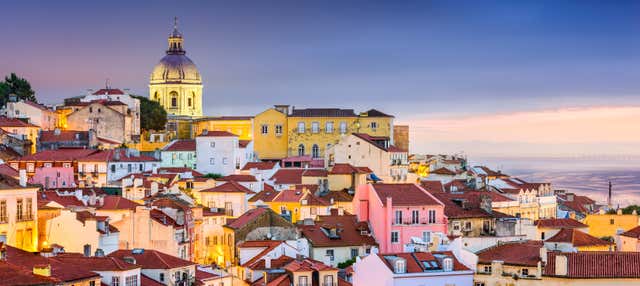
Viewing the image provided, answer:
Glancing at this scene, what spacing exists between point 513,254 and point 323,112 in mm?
61811

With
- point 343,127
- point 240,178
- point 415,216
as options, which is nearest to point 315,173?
point 240,178

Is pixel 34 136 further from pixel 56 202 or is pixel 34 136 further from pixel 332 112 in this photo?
pixel 56 202

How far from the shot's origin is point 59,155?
88.2 metres

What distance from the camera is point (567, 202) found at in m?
100

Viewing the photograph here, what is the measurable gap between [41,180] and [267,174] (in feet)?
55.2

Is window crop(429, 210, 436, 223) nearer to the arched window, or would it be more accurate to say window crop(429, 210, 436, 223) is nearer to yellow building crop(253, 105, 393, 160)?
yellow building crop(253, 105, 393, 160)

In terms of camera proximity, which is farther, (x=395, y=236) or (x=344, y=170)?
(x=344, y=170)

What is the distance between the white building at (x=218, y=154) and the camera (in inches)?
3777

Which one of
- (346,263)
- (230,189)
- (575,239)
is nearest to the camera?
(575,239)

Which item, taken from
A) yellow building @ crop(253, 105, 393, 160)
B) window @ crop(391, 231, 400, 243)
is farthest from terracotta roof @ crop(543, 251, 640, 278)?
yellow building @ crop(253, 105, 393, 160)

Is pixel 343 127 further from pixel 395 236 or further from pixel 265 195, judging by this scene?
pixel 395 236

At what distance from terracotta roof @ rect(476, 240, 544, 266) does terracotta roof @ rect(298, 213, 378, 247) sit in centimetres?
1216

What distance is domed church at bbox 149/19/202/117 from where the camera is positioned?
419 feet

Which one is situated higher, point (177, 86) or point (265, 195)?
point (177, 86)
